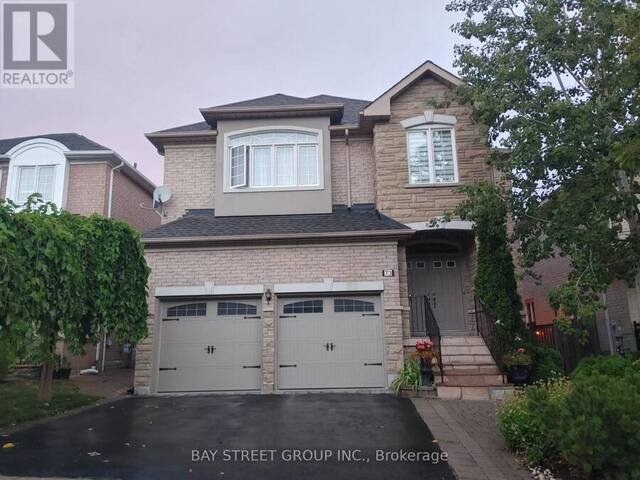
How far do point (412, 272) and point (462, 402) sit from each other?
4334 mm

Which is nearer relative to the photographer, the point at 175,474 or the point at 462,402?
the point at 175,474

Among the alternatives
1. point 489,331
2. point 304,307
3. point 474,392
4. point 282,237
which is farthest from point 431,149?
point 474,392

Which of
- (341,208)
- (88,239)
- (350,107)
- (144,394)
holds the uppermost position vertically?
(350,107)

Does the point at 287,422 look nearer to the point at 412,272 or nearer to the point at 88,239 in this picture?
the point at 88,239

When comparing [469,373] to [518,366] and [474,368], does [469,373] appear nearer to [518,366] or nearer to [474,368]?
[474,368]

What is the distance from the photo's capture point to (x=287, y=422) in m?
7.42

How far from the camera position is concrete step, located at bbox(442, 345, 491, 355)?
10.7 metres

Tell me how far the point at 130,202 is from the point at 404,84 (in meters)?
10.5

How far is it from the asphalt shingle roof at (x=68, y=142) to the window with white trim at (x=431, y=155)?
A: 10.0m

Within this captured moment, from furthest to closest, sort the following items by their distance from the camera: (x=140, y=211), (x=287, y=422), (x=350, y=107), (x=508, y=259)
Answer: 1. (x=140, y=211)
2. (x=350, y=107)
3. (x=508, y=259)
4. (x=287, y=422)

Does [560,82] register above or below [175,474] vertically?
above

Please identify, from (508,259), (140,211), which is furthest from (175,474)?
(140,211)

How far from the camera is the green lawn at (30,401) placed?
25.8 feet

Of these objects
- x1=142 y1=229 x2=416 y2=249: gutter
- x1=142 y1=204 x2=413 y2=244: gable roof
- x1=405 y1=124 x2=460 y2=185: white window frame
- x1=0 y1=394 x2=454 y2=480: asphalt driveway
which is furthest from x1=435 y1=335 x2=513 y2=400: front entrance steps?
x1=405 y1=124 x2=460 y2=185: white window frame
